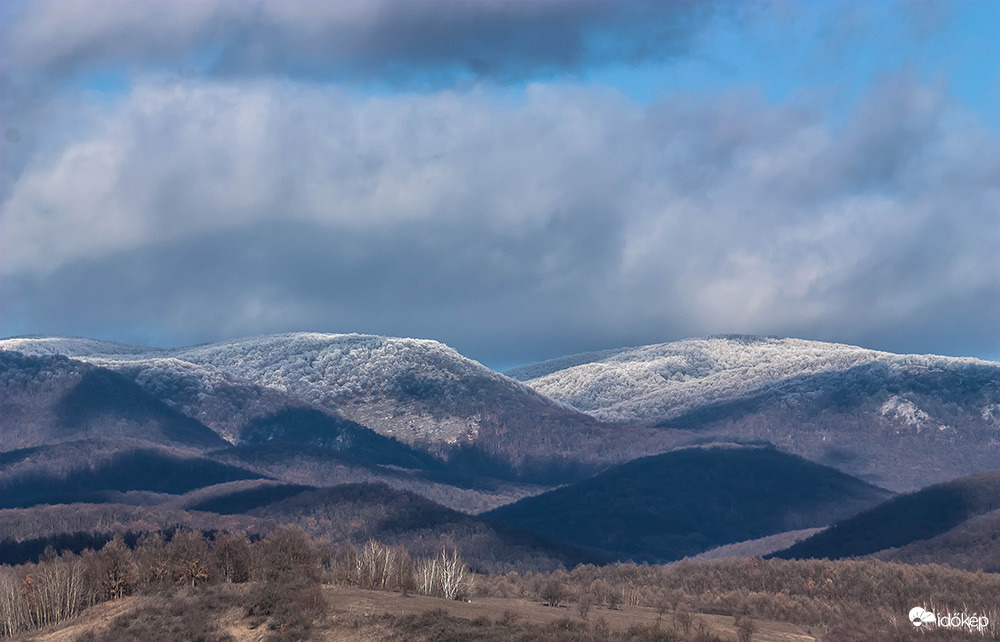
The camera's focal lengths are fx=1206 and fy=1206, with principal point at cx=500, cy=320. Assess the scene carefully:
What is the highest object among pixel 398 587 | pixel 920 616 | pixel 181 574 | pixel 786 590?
pixel 181 574

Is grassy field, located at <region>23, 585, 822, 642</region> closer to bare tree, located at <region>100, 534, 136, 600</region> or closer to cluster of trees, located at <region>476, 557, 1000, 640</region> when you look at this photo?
bare tree, located at <region>100, 534, 136, 600</region>

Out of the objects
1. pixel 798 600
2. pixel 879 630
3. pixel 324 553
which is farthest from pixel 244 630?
pixel 798 600

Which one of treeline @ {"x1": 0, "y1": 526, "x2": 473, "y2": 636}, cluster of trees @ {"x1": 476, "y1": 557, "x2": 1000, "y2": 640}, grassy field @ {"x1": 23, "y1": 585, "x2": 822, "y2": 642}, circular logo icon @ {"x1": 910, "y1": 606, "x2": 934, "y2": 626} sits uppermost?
treeline @ {"x1": 0, "y1": 526, "x2": 473, "y2": 636}

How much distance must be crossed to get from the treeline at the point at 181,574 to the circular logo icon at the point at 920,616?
39636 millimetres

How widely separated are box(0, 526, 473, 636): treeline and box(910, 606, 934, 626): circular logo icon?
39636 mm

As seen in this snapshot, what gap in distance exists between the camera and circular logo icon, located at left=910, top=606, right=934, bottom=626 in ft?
346

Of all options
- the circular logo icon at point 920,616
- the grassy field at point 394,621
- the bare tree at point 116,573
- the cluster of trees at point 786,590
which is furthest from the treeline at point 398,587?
the grassy field at point 394,621

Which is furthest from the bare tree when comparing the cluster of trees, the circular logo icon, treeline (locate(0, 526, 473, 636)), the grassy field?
the circular logo icon

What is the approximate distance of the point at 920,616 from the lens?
367 ft

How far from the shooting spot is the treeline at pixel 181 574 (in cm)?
9475

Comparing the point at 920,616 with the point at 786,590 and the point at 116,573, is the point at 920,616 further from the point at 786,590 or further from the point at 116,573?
the point at 116,573

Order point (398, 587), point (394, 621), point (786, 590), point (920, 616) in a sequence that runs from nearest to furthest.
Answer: point (394, 621) → point (398, 587) → point (920, 616) → point (786, 590)

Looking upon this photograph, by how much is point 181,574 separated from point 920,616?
219ft

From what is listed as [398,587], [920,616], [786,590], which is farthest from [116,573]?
[786,590]
